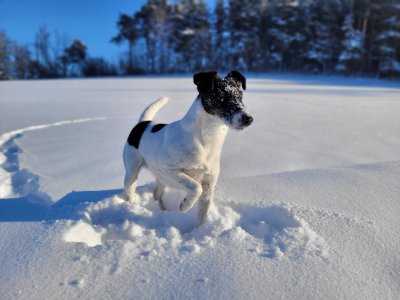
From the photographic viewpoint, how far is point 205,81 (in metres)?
2.45

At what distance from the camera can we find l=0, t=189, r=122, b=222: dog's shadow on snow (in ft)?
7.98

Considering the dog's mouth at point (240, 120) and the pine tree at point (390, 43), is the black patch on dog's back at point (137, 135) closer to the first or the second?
the dog's mouth at point (240, 120)

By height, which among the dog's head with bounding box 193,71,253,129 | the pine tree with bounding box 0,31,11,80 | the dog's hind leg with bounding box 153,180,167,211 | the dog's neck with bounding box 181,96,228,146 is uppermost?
the pine tree with bounding box 0,31,11,80

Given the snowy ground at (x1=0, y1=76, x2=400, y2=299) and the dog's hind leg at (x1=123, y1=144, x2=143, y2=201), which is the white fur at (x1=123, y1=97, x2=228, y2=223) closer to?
the snowy ground at (x1=0, y1=76, x2=400, y2=299)

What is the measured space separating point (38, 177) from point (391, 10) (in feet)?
107

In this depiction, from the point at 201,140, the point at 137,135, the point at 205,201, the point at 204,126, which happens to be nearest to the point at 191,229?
the point at 205,201

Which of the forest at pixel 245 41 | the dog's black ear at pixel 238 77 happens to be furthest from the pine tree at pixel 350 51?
the dog's black ear at pixel 238 77

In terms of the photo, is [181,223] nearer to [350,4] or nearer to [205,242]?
[205,242]

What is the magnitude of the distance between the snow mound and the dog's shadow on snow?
12 centimetres

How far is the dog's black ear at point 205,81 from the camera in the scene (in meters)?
2.43

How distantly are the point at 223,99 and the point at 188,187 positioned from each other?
68cm

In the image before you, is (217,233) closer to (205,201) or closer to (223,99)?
(205,201)

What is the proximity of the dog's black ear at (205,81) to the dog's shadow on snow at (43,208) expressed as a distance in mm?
1310

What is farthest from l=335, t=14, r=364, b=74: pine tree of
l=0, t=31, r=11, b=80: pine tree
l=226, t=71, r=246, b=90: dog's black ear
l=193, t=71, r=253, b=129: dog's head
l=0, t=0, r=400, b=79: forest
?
l=0, t=31, r=11, b=80: pine tree
